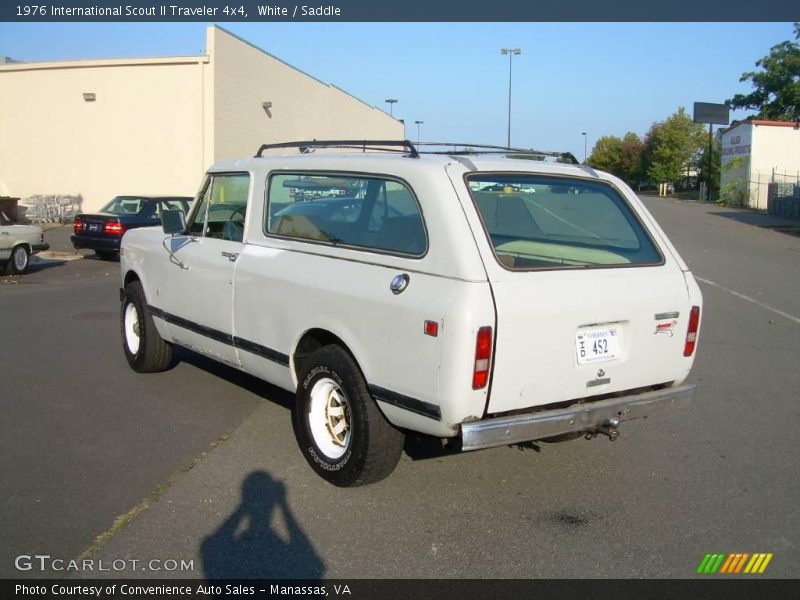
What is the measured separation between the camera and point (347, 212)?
495 cm

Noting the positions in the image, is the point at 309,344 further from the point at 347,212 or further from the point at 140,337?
the point at 140,337

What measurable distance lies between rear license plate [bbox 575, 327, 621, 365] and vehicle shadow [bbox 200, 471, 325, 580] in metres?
1.73

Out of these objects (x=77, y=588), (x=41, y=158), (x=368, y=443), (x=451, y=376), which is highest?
(x=41, y=158)

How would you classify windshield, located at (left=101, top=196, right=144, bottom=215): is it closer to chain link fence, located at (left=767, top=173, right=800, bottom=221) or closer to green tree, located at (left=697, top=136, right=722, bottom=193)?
chain link fence, located at (left=767, top=173, right=800, bottom=221)

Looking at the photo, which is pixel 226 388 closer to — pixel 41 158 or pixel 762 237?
pixel 762 237

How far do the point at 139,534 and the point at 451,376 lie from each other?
1.78 m

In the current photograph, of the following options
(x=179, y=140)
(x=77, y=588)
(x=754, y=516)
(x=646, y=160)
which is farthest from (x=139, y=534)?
(x=646, y=160)

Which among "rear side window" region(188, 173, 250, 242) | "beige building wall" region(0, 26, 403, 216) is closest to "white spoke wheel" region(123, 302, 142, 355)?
"rear side window" region(188, 173, 250, 242)

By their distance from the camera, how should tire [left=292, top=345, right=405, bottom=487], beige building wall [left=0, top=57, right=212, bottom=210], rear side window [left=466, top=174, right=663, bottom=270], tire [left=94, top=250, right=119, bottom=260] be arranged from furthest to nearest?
beige building wall [left=0, top=57, right=212, bottom=210] → tire [left=94, top=250, right=119, bottom=260] → rear side window [left=466, top=174, right=663, bottom=270] → tire [left=292, top=345, right=405, bottom=487]

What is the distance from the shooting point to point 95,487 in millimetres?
4570

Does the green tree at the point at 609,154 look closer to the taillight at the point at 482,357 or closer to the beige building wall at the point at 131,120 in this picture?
the beige building wall at the point at 131,120

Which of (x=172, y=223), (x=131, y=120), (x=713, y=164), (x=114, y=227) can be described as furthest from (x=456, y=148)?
(x=713, y=164)

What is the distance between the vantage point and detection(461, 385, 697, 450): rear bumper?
387cm

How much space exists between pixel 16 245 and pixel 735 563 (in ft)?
48.5
